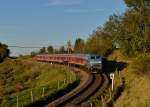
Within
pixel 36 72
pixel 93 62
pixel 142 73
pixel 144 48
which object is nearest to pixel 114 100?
pixel 142 73

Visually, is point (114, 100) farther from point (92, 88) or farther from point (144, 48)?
point (144, 48)

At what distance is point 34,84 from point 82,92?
34.9 meters

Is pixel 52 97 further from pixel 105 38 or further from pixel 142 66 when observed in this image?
pixel 105 38

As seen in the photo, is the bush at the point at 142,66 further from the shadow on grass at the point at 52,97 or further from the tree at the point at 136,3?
the tree at the point at 136,3

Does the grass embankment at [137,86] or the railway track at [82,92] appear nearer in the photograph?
the grass embankment at [137,86]

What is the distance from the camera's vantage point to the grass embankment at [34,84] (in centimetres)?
4778

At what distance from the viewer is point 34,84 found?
3310 inches

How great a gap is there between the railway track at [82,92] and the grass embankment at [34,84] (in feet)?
5.03

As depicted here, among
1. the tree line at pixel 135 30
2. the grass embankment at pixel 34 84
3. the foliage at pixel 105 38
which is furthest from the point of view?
the foliage at pixel 105 38

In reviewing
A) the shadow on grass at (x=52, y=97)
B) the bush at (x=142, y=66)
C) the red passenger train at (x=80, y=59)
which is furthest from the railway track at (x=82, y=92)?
the bush at (x=142, y=66)

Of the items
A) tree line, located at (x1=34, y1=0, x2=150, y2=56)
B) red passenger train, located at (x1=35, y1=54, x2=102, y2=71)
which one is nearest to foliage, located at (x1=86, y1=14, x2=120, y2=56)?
tree line, located at (x1=34, y1=0, x2=150, y2=56)

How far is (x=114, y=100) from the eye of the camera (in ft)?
140

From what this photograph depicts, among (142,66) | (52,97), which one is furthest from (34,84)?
(52,97)

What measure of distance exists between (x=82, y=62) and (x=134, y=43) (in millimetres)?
14893
